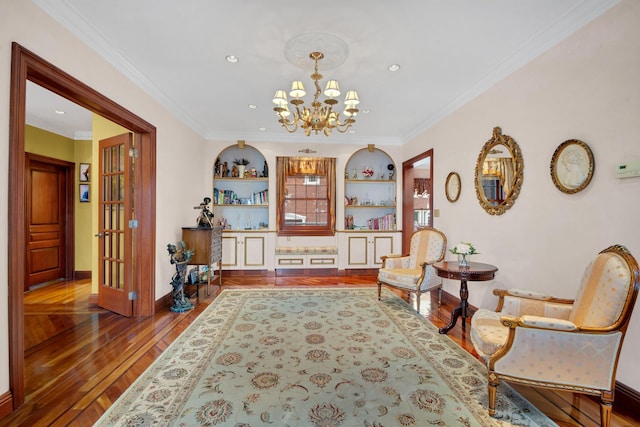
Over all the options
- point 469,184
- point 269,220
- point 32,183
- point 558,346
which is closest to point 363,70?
point 469,184

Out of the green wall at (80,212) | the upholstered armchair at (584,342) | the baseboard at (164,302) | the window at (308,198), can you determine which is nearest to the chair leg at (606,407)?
the upholstered armchair at (584,342)

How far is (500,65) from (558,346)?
262 centimetres

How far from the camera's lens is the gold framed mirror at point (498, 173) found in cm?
292

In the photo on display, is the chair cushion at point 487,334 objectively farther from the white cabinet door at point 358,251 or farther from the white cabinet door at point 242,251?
the white cabinet door at point 242,251

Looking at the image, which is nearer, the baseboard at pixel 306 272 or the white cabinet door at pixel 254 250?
the white cabinet door at pixel 254 250

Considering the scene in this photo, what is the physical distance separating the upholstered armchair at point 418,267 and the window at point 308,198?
1.86 meters

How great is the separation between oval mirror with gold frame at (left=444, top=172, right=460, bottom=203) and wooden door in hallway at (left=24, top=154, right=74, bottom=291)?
6.60 metres

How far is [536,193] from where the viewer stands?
8.79ft

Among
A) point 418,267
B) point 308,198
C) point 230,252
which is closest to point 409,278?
point 418,267

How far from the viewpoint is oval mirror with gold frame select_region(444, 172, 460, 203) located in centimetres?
398

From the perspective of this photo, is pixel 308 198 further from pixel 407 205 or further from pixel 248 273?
pixel 407 205

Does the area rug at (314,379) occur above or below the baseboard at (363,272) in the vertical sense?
below

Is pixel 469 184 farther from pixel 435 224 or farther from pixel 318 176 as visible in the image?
pixel 318 176

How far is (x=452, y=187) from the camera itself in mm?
4133
